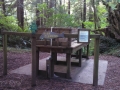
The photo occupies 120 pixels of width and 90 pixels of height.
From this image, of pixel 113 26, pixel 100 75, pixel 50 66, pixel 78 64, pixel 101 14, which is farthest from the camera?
pixel 101 14

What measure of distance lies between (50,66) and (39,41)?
30.2 inches

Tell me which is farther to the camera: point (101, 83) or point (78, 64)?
point (78, 64)

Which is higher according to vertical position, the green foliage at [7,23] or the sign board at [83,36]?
the green foliage at [7,23]

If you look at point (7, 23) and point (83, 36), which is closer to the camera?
point (83, 36)

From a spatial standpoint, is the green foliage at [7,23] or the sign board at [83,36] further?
the green foliage at [7,23]

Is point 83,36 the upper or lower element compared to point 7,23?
lower

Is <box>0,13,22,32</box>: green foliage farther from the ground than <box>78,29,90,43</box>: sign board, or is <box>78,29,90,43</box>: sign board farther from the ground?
<box>0,13,22,32</box>: green foliage

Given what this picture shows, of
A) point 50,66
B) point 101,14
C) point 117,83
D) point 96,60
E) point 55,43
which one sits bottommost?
point 117,83

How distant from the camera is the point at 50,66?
4.39 meters

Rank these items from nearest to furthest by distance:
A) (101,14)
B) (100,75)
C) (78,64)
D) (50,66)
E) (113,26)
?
(50,66), (100,75), (78,64), (113,26), (101,14)

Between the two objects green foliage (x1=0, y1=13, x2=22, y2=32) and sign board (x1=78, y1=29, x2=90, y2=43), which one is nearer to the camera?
sign board (x1=78, y1=29, x2=90, y2=43)

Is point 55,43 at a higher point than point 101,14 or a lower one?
lower

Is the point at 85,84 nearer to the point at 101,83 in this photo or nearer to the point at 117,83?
the point at 101,83

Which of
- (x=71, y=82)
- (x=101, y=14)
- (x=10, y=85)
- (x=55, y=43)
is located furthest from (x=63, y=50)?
(x=101, y=14)
